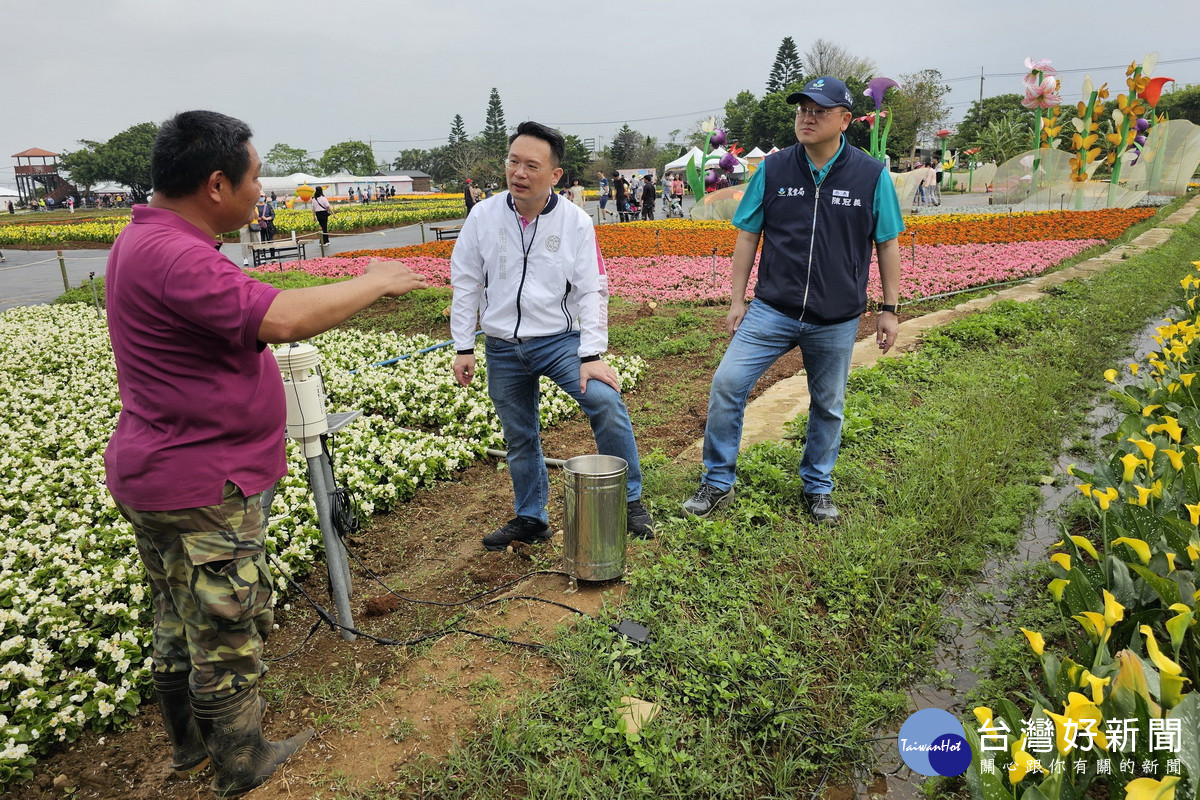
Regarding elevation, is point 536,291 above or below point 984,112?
below

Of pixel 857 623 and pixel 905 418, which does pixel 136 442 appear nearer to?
pixel 857 623

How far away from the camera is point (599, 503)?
326 centimetres

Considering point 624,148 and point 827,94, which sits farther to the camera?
point 624,148

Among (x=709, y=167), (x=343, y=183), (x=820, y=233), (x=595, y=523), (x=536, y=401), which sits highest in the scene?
(x=343, y=183)

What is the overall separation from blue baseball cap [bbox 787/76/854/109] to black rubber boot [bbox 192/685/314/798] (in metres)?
3.18

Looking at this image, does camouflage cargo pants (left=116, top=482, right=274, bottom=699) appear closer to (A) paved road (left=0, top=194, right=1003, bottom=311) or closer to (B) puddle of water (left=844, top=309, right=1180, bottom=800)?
(B) puddle of water (left=844, top=309, right=1180, bottom=800)

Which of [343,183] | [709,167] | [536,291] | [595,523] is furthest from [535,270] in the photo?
[343,183]

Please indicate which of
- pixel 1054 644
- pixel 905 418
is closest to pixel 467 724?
pixel 1054 644

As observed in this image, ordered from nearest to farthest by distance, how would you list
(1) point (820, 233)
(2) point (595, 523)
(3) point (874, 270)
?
(2) point (595, 523) < (1) point (820, 233) < (3) point (874, 270)

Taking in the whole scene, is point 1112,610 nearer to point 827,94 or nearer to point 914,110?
point 827,94

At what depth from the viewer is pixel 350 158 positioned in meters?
103

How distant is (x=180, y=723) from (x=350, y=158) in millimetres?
110868

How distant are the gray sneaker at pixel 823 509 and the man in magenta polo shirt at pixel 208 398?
2.49 meters

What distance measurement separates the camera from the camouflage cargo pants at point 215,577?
220 cm
